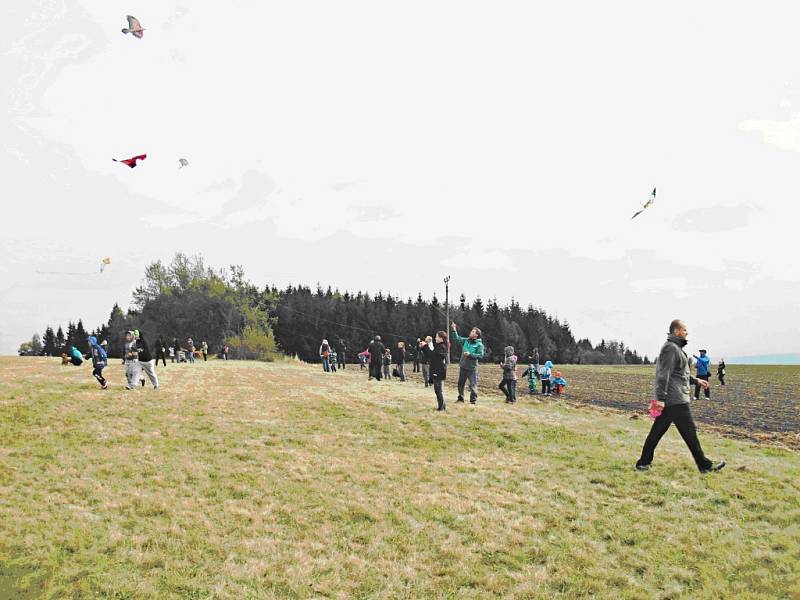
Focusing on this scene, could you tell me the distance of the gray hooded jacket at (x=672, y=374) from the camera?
9477 millimetres


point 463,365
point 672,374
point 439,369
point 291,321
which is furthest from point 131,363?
point 291,321

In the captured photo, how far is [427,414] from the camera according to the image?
16953mm

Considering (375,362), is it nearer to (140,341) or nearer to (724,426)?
(140,341)

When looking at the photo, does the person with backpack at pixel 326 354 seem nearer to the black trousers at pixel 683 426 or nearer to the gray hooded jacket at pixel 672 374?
the black trousers at pixel 683 426

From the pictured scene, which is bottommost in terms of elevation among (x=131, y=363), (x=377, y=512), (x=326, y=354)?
(x=377, y=512)

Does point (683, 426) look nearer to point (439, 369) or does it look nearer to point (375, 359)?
point (439, 369)

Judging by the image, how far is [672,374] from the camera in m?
9.55

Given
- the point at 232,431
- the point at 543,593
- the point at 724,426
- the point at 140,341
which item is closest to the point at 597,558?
the point at 543,593

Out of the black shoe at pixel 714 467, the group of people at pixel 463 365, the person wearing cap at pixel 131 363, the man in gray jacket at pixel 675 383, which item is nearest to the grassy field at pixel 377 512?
the black shoe at pixel 714 467

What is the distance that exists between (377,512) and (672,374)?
557cm

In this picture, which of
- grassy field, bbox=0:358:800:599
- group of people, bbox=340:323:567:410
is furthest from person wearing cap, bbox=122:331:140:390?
group of people, bbox=340:323:567:410

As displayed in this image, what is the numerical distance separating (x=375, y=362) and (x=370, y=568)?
A: 80.9 feet

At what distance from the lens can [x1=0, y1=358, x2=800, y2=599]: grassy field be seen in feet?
20.7

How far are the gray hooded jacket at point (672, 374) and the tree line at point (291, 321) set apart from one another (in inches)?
1433
